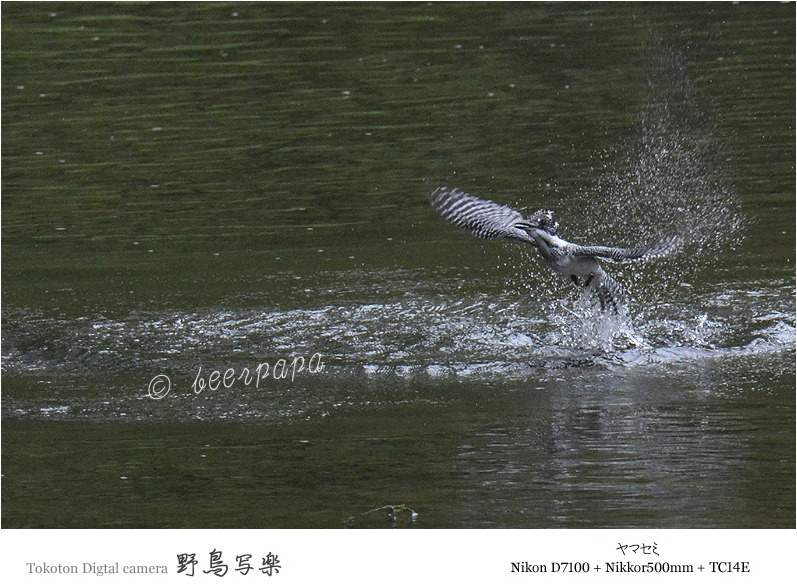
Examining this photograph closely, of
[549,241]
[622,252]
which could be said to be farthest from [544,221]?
[622,252]

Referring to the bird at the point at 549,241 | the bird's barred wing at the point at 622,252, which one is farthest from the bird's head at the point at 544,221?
the bird's barred wing at the point at 622,252

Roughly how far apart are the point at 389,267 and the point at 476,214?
1.79 metres

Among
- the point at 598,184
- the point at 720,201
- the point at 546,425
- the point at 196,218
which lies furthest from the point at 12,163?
the point at 546,425

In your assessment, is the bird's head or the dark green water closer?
the dark green water

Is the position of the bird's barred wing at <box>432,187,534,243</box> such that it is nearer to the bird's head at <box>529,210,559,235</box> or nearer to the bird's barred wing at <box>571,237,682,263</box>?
the bird's head at <box>529,210,559,235</box>

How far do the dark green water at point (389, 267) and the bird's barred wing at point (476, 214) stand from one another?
736mm

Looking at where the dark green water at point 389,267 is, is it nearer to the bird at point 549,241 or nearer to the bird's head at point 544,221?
the bird at point 549,241

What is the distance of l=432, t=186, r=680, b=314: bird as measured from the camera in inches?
305

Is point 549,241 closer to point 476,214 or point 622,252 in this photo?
point 622,252

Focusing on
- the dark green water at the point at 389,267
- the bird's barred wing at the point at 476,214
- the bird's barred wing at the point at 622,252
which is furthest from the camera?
the bird's barred wing at the point at 476,214

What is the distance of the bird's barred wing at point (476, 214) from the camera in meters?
7.89

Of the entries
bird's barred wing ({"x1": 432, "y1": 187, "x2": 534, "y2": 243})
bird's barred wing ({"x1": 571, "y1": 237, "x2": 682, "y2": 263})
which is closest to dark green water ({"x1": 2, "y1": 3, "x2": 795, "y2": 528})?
bird's barred wing ({"x1": 571, "y1": 237, "x2": 682, "y2": 263})

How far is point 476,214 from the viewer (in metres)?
8.06

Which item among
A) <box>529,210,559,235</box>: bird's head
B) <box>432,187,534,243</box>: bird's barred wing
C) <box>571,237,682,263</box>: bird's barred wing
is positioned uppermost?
<box>432,187,534,243</box>: bird's barred wing
